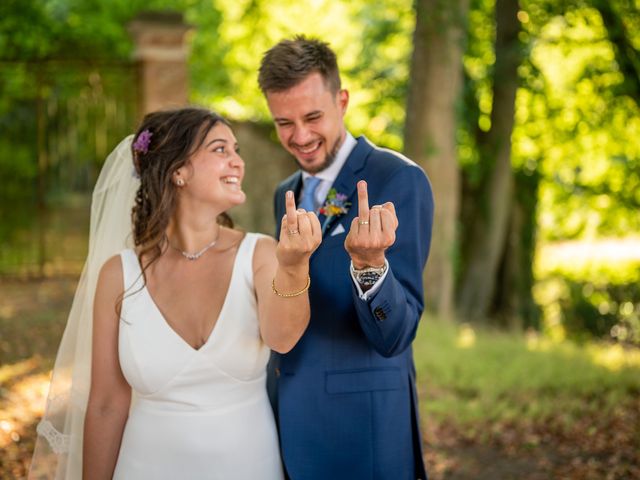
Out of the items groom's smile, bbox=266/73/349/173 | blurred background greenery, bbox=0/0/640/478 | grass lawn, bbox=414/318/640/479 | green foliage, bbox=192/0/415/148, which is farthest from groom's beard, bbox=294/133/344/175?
green foliage, bbox=192/0/415/148

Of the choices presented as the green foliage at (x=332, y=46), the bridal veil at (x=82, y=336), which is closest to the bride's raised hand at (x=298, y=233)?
the bridal veil at (x=82, y=336)

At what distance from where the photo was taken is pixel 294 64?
9.05ft

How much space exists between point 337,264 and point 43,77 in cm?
855

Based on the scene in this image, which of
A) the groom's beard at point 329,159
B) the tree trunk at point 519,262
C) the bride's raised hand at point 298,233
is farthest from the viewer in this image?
the tree trunk at point 519,262

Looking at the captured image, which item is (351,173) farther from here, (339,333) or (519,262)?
(519,262)

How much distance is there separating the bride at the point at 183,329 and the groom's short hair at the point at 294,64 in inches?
9.6

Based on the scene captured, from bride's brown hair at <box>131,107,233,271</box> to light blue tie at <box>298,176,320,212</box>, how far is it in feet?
1.31

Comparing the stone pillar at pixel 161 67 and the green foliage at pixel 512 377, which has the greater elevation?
the stone pillar at pixel 161 67

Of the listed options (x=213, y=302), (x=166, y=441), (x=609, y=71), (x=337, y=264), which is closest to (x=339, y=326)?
(x=337, y=264)

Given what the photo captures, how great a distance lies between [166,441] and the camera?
8.68ft

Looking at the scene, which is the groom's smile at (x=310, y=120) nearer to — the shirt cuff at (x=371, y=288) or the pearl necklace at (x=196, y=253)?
the pearl necklace at (x=196, y=253)

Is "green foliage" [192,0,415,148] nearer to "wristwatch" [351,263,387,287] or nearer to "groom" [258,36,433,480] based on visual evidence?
"groom" [258,36,433,480]

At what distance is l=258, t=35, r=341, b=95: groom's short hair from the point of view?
9.05 ft

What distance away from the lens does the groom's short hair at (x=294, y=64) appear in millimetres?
2760
